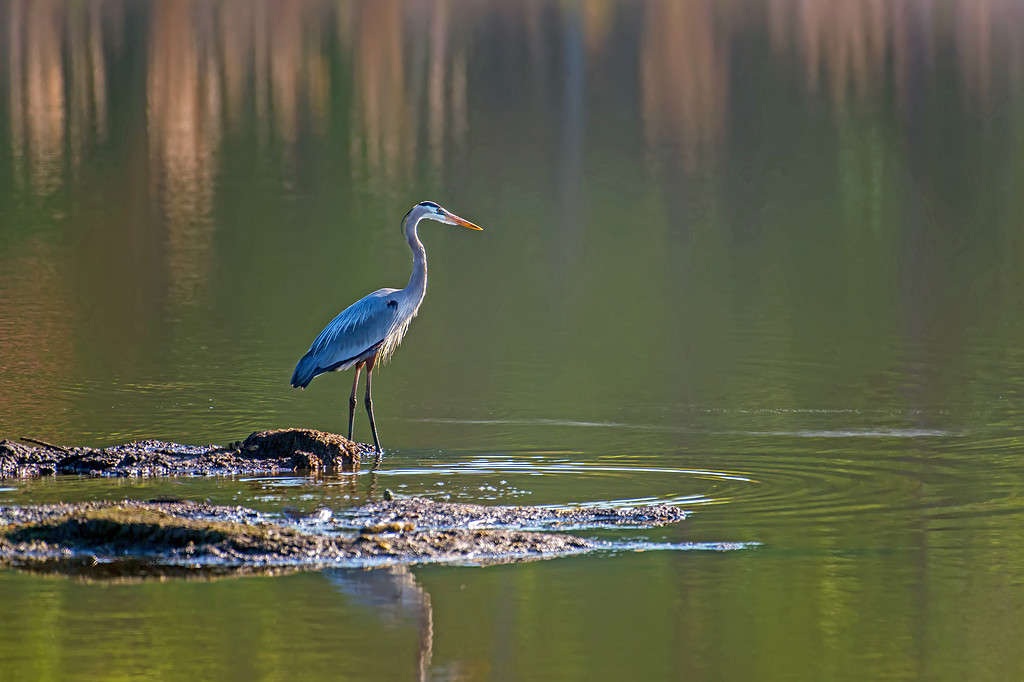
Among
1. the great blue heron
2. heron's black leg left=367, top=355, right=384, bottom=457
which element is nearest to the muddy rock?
heron's black leg left=367, top=355, right=384, bottom=457

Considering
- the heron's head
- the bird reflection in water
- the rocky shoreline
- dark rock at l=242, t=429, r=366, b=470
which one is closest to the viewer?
the bird reflection in water

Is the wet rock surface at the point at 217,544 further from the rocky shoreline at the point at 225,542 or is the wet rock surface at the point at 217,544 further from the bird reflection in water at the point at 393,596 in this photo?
the bird reflection in water at the point at 393,596

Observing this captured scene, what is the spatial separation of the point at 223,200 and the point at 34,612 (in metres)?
18.9

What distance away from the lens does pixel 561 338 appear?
1664 cm

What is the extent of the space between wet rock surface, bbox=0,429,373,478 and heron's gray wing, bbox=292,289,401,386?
108 cm

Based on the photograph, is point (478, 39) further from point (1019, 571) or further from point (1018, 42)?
point (1019, 571)

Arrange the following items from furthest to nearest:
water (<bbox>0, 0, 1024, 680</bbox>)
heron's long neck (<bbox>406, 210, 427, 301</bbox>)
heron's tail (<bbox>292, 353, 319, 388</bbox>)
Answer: heron's long neck (<bbox>406, 210, 427, 301</bbox>), heron's tail (<bbox>292, 353, 319, 388</bbox>), water (<bbox>0, 0, 1024, 680</bbox>)

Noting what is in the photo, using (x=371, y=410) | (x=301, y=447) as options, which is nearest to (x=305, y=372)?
(x=371, y=410)

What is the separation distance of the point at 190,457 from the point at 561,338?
6.45 meters

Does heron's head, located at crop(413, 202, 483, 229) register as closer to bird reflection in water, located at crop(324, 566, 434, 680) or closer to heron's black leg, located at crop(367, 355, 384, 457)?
heron's black leg, located at crop(367, 355, 384, 457)

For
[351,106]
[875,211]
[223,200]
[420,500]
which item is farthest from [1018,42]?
[420,500]

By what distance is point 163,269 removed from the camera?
66.8ft

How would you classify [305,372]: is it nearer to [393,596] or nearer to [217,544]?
[217,544]

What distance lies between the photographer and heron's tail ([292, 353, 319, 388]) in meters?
12.1
